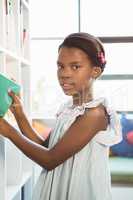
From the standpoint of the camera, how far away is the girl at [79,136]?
1.10 m

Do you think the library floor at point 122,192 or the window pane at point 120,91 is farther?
the window pane at point 120,91

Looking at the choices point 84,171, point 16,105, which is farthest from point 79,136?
point 16,105

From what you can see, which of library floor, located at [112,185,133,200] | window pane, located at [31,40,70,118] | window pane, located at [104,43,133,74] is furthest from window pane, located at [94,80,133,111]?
library floor, located at [112,185,133,200]

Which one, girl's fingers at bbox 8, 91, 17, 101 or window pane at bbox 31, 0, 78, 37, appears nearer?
girl's fingers at bbox 8, 91, 17, 101

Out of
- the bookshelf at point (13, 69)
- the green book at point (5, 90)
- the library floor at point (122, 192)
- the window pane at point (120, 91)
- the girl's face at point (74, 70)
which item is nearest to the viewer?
the green book at point (5, 90)

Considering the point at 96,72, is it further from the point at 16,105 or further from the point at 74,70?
the point at 16,105

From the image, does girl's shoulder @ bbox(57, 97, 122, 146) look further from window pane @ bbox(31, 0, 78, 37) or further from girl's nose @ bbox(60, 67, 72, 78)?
window pane @ bbox(31, 0, 78, 37)

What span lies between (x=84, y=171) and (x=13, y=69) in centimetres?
61

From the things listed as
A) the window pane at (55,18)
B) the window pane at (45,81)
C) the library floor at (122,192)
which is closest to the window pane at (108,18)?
the window pane at (55,18)

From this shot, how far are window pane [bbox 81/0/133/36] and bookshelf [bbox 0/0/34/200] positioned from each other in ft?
5.16

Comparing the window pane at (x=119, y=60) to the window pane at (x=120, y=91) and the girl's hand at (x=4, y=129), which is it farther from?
the girl's hand at (x=4, y=129)

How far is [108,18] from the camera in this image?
10.9 feet

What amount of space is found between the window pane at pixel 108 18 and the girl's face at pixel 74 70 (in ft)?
7.26

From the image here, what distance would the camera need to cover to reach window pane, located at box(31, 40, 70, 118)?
3.31 metres
